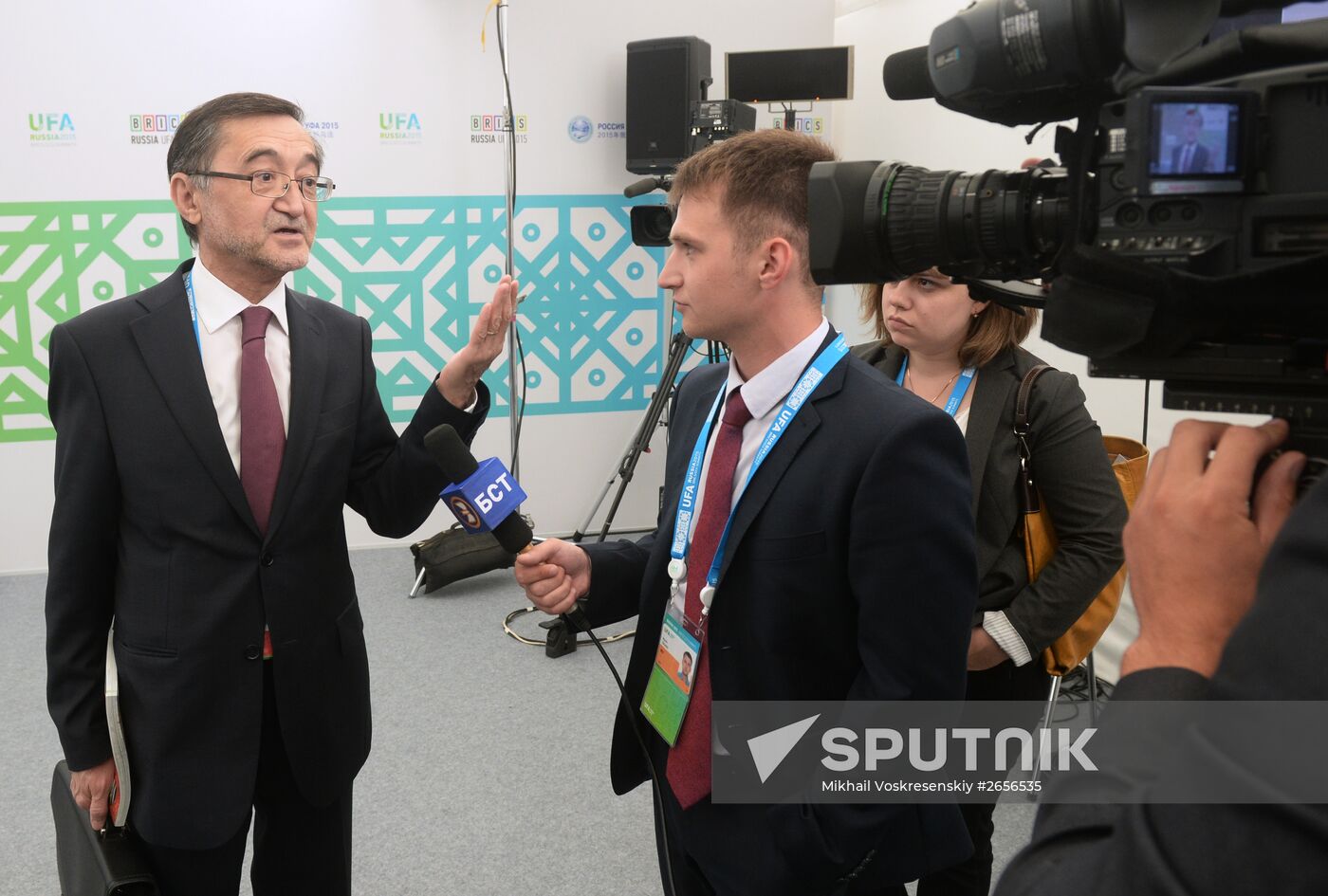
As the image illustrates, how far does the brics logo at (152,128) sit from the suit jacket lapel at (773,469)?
3.90 m

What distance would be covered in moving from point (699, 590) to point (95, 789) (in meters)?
1.03

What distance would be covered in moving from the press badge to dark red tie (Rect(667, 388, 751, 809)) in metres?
0.01

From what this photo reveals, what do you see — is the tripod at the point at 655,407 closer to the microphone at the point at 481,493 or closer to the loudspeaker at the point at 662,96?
the loudspeaker at the point at 662,96

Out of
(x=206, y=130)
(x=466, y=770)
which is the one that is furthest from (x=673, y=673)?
(x=466, y=770)

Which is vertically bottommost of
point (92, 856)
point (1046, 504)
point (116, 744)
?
point (92, 856)

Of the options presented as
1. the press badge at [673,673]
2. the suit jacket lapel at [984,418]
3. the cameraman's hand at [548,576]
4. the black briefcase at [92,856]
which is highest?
the suit jacket lapel at [984,418]

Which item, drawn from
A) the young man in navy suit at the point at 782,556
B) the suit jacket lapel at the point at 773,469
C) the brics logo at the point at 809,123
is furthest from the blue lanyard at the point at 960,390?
the brics logo at the point at 809,123

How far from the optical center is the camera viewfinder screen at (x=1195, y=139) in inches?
25.8

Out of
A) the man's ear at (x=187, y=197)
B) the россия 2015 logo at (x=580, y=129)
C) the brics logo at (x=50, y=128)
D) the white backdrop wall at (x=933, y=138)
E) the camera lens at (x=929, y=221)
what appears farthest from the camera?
the россия 2015 logo at (x=580, y=129)

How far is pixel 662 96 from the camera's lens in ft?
15.2

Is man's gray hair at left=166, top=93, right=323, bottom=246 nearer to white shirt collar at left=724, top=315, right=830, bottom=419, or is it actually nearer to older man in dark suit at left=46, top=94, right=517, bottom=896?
older man in dark suit at left=46, top=94, right=517, bottom=896

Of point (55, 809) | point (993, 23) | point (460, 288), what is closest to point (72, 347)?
point (55, 809)

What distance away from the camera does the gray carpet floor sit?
2.59 metres

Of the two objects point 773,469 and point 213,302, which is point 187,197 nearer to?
point 213,302
